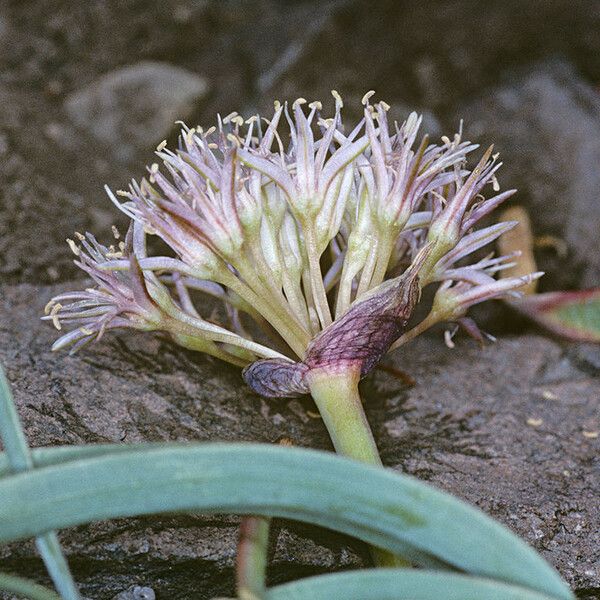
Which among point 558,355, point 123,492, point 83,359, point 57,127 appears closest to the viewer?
point 123,492

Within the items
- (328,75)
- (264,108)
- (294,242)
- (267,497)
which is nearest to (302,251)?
(294,242)

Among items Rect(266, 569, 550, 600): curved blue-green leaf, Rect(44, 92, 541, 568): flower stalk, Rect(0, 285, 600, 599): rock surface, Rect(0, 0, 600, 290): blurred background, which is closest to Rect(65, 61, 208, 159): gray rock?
Rect(0, 0, 600, 290): blurred background

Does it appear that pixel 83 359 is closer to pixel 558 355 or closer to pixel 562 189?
pixel 558 355

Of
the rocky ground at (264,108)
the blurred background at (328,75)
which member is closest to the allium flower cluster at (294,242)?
the rocky ground at (264,108)

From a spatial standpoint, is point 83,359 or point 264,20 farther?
point 264,20

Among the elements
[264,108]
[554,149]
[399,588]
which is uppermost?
[264,108]

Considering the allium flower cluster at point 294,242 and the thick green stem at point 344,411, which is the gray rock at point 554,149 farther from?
the thick green stem at point 344,411

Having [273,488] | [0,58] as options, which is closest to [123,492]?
[273,488]

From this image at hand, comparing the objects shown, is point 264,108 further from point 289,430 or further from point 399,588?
point 399,588
